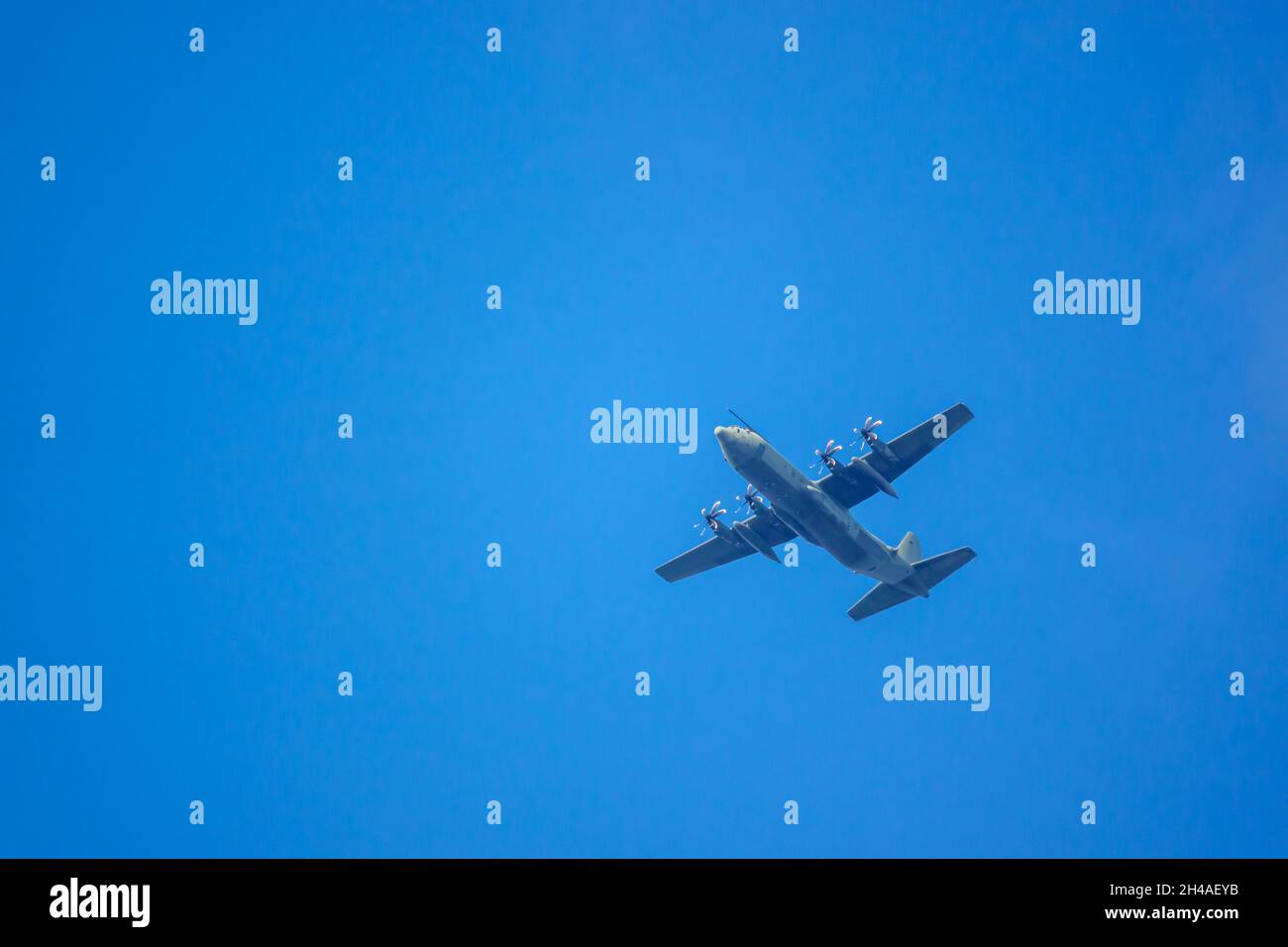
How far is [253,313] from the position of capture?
61.9 metres

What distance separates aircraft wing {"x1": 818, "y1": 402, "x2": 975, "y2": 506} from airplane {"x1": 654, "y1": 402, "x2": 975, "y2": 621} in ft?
0.12

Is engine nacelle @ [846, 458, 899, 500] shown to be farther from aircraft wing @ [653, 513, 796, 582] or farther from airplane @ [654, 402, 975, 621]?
aircraft wing @ [653, 513, 796, 582]

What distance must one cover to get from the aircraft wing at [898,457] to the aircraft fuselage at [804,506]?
2143mm

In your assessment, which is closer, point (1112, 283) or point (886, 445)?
point (886, 445)

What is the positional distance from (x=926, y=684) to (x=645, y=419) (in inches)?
710

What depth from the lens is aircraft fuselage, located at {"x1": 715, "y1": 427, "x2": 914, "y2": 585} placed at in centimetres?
4338

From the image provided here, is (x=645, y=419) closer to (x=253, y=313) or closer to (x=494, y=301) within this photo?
(x=494, y=301)

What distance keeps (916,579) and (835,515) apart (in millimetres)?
6892

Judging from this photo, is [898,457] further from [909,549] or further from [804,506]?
[804,506]

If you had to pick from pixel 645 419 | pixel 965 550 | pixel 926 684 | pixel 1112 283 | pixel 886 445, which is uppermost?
pixel 1112 283

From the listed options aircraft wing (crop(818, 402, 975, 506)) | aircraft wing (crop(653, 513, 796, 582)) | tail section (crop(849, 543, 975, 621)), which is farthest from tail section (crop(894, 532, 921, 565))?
aircraft wing (crop(653, 513, 796, 582))

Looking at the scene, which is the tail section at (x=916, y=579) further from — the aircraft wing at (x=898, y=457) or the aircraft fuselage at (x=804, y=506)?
the aircraft wing at (x=898, y=457)
